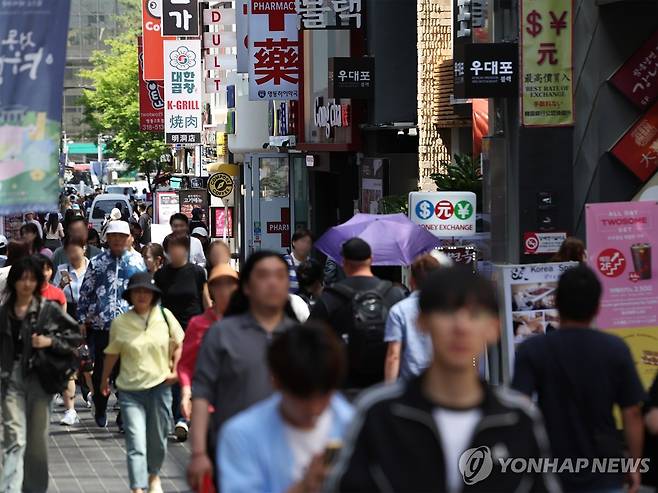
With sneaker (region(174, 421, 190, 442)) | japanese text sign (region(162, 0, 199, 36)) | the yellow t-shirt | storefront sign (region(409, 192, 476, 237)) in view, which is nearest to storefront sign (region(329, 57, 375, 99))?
storefront sign (region(409, 192, 476, 237))

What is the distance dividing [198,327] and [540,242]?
927 cm

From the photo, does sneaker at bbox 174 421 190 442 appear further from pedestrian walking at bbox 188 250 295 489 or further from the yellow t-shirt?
pedestrian walking at bbox 188 250 295 489

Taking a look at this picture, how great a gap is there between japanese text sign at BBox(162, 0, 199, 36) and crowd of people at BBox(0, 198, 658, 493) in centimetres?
3043

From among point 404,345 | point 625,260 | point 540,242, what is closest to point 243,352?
point 404,345

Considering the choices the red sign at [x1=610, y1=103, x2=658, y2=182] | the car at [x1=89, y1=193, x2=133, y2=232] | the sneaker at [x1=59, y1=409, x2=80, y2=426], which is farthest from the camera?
the car at [x1=89, y1=193, x2=133, y2=232]

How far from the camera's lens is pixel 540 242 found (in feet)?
56.4

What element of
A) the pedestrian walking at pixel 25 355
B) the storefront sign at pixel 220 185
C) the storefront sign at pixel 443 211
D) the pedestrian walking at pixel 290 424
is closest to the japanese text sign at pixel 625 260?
the pedestrian walking at pixel 25 355

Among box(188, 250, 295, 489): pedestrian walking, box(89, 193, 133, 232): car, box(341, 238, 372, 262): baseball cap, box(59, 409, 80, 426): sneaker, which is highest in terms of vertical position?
box(341, 238, 372, 262): baseball cap

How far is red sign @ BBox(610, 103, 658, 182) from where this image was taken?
664 inches

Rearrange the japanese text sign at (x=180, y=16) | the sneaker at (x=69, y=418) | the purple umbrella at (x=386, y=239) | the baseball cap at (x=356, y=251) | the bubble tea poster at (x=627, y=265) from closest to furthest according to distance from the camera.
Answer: the baseball cap at (x=356, y=251) → the bubble tea poster at (x=627, y=265) → the purple umbrella at (x=386, y=239) → the sneaker at (x=69, y=418) → the japanese text sign at (x=180, y=16)

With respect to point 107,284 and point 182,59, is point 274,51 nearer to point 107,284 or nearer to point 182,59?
point 182,59

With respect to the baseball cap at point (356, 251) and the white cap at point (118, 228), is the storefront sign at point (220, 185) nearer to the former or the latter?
the white cap at point (118, 228)

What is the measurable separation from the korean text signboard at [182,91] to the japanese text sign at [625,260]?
3332 centimetres

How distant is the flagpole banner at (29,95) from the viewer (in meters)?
7.35
